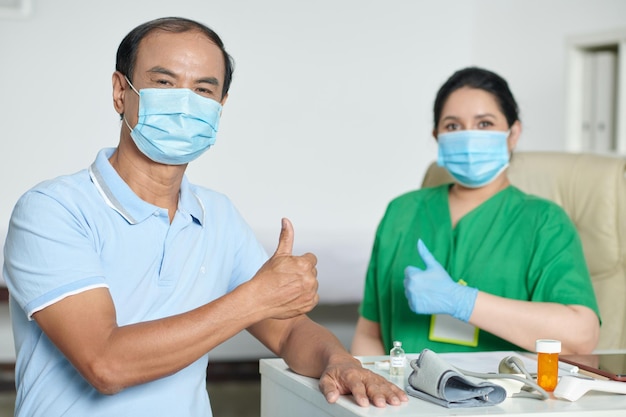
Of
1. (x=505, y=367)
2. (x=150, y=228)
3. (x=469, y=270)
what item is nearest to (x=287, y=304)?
(x=150, y=228)

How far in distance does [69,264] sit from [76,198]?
0.45ft

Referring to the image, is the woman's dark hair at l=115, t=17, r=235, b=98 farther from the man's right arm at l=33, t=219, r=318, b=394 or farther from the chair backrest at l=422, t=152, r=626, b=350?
the chair backrest at l=422, t=152, r=626, b=350

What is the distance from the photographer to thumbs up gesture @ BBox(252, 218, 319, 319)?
1.29 meters

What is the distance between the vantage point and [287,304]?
132cm

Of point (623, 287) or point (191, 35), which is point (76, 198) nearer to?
point (191, 35)

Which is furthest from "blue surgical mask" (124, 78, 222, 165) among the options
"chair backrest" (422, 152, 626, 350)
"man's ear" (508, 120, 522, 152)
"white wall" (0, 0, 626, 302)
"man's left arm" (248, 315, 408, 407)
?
"white wall" (0, 0, 626, 302)

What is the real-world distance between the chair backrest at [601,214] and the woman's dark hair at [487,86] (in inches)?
9.2

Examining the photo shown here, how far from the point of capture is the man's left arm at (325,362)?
126cm

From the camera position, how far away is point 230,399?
366 centimetres

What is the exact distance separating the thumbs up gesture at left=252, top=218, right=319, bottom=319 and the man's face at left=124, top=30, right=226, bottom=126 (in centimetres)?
35

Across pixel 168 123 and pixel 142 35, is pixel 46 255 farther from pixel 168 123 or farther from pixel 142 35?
pixel 142 35

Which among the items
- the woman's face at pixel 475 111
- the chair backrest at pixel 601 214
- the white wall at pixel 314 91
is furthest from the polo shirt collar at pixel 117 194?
the white wall at pixel 314 91

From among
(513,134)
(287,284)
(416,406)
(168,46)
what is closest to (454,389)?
(416,406)

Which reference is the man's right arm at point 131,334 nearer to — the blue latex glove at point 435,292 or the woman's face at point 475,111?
the blue latex glove at point 435,292
